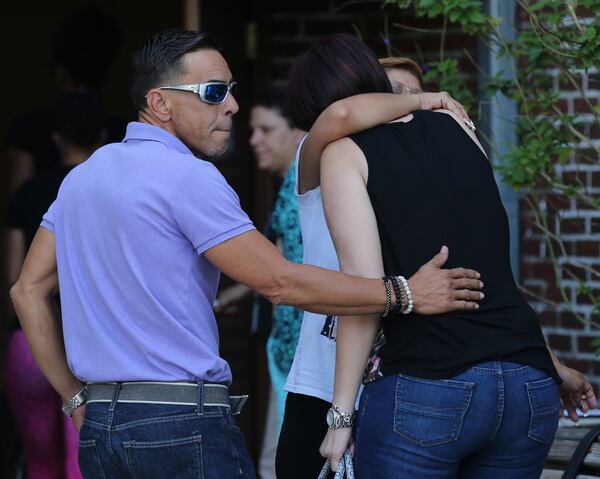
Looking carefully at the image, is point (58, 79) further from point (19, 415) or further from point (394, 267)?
point (394, 267)

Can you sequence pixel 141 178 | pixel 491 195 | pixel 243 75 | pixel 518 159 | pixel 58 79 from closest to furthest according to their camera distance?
pixel 141 178 < pixel 491 195 < pixel 518 159 < pixel 58 79 < pixel 243 75

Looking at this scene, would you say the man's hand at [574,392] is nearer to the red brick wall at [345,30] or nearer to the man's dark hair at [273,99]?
the red brick wall at [345,30]

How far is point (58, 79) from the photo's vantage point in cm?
519

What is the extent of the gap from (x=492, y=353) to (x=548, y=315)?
1.86 metres

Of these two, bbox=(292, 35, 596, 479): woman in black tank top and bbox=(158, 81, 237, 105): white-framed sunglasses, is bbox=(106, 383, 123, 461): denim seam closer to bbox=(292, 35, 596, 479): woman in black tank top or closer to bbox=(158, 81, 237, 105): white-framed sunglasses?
bbox=(292, 35, 596, 479): woman in black tank top

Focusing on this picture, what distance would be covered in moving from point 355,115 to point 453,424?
72 cm

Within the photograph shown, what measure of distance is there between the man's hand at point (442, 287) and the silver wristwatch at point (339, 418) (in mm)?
285

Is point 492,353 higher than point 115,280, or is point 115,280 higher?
point 115,280

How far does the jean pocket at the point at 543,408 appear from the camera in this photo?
2631 millimetres

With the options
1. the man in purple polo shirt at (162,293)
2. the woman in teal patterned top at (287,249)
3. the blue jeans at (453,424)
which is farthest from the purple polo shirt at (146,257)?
the woman in teal patterned top at (287,249)

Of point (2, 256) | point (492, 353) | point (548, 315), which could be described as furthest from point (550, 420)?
point (2, 256)

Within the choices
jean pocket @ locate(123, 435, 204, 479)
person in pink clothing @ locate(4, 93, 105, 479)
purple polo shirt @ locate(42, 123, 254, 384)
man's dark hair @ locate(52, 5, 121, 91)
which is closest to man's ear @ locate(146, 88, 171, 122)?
purple polo shirt @ locate(42, 123, 254, 384)

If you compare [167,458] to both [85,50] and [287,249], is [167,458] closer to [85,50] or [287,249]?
[287,249]

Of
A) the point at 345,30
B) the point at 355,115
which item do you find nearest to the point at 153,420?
the point at 355,115
